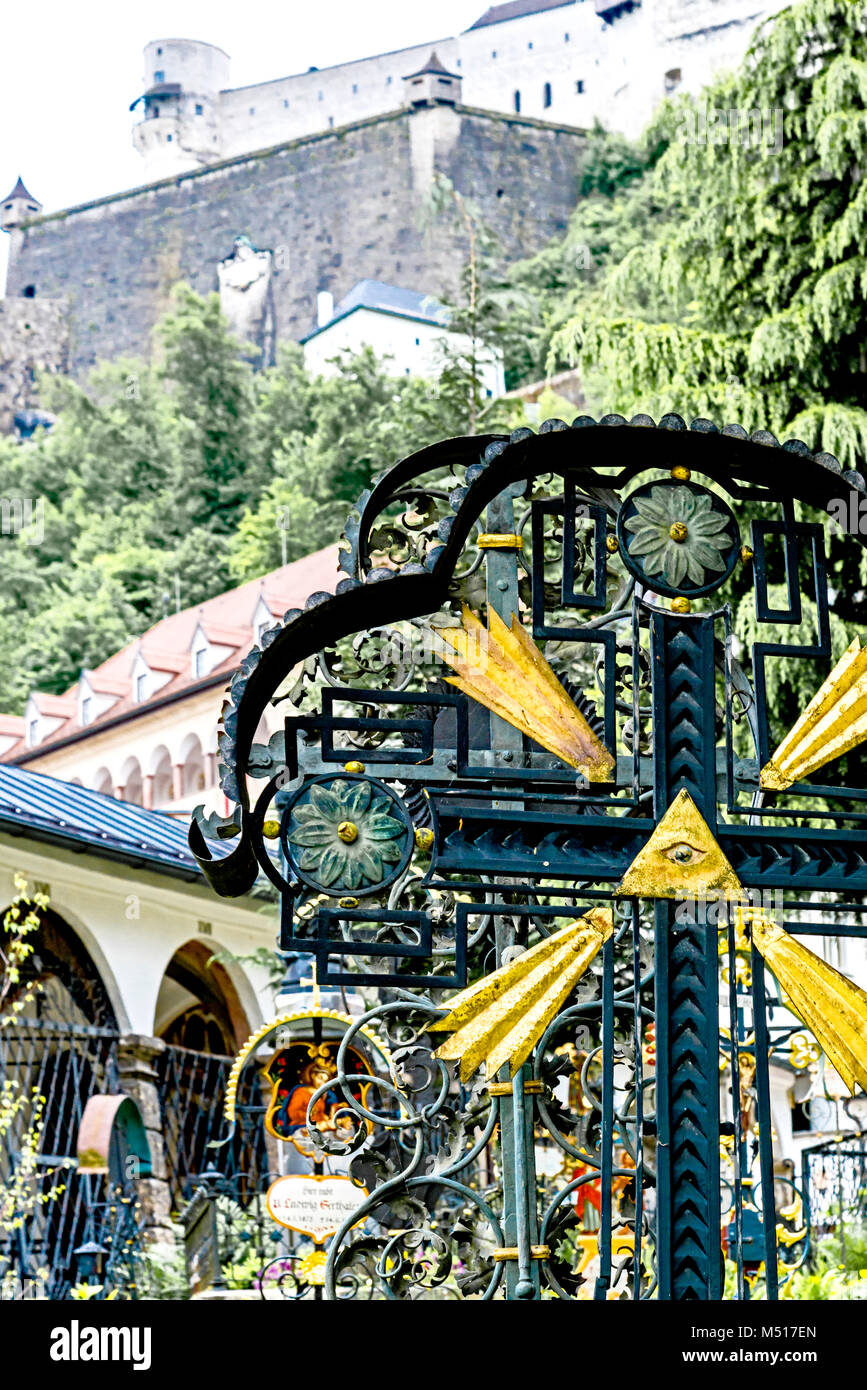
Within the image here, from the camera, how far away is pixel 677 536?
135 inches

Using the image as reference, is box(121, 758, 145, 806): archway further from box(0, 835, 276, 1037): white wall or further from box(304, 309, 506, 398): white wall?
box(304, 309, 506, 398): white wall

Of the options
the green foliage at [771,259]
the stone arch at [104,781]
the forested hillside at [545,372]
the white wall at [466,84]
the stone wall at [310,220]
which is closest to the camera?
the green foliage at [771,259]

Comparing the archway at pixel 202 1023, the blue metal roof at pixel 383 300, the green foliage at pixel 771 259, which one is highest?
the blue metal roof at pixel 383 300

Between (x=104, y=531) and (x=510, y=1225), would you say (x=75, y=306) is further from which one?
(x=510, y=1225)

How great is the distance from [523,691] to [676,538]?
0.38 m

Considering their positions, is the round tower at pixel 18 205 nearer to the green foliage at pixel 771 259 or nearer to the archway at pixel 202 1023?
the archway at pixel 202 1023

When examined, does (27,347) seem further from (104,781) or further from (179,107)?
(104,781)

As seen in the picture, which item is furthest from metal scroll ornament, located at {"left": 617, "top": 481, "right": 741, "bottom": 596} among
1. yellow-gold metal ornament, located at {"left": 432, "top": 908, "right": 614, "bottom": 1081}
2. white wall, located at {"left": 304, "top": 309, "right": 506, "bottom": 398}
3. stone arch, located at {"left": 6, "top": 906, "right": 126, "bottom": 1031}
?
white wall, located at {"left": 304, "top": 309, "right": 506, "bottom": 398}

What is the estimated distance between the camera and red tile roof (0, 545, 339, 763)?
114 ft

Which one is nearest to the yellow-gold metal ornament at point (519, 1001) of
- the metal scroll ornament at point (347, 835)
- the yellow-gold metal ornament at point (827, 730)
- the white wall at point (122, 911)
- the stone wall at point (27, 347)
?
the metal scroll ornament at point (347, 835)

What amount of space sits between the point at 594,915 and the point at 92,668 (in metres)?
42.5

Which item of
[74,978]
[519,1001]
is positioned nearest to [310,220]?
[74,978]

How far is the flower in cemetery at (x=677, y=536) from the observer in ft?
11.3

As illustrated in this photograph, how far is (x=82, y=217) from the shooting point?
78.2 metres
